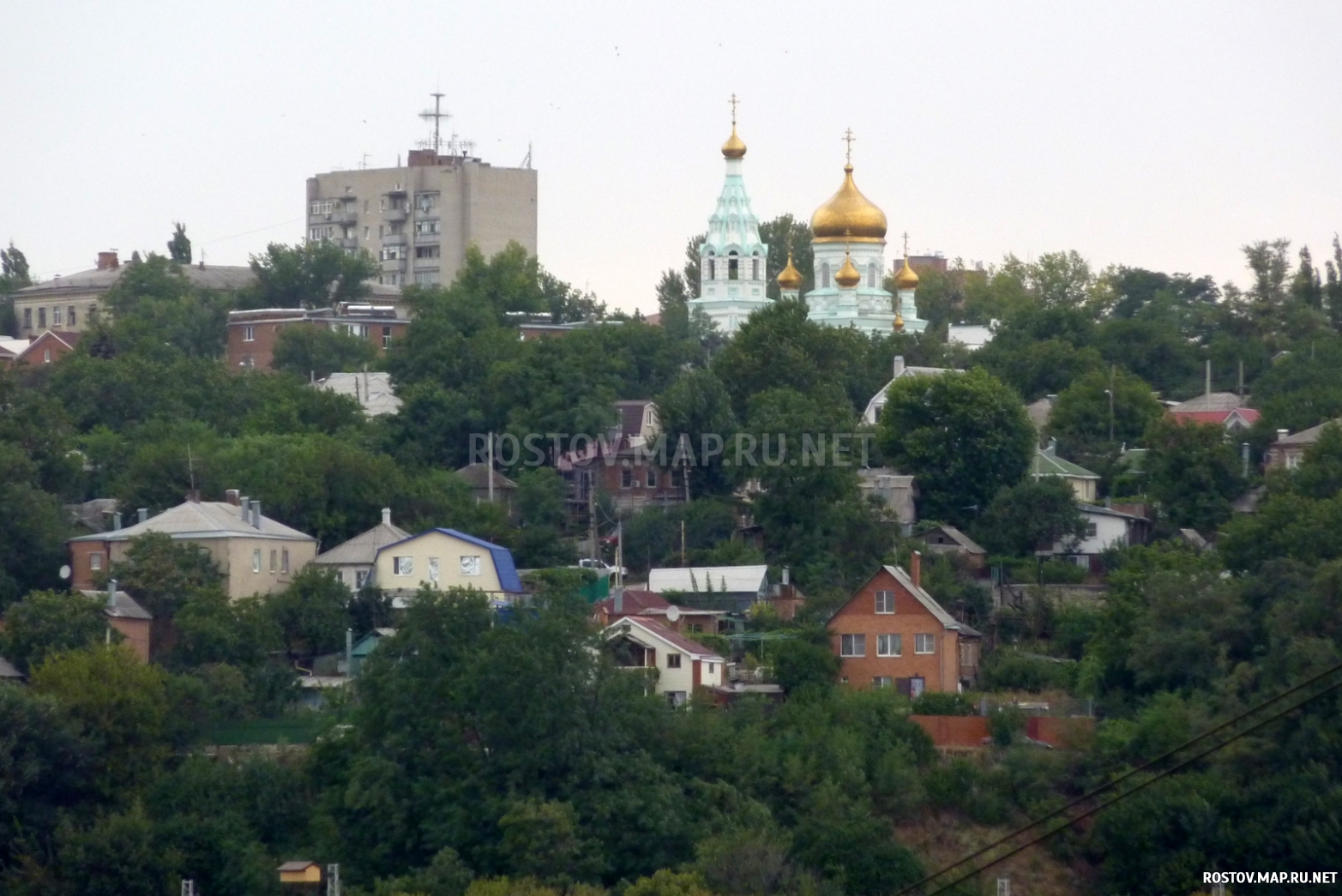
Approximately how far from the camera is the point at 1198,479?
55094 mm

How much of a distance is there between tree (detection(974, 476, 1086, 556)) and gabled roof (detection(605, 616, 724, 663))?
9.36 meters

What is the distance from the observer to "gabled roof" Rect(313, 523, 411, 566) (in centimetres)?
5091

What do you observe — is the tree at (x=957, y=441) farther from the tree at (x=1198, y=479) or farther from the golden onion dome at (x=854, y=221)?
the golden onion dome at (x=854, y=221)

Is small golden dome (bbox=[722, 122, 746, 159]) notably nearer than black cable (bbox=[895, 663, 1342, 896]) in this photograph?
No

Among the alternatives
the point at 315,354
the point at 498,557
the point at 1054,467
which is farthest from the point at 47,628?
the point at 315,354

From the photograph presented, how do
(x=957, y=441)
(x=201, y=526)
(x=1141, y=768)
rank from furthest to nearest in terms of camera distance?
1. (x=957, y=441)
2. (x=201, y=526)
3. (x=1141, y=768)

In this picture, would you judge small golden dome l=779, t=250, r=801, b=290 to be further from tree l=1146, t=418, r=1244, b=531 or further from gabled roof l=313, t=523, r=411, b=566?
gabled roof l=313, t=523, r=411, b=566

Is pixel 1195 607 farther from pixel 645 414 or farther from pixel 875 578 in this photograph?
pixel 645 414

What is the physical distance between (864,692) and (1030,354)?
2780 cm

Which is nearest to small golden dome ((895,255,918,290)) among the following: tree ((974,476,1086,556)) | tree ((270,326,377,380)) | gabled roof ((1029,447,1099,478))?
tree ((270,326,377,380))

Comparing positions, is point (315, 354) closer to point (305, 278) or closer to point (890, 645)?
point (305, 278)

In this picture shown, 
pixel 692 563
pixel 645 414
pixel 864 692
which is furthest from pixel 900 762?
pixel 645 414

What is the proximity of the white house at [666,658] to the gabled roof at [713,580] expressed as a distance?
16.2 feet

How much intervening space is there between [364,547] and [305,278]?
112 ft
